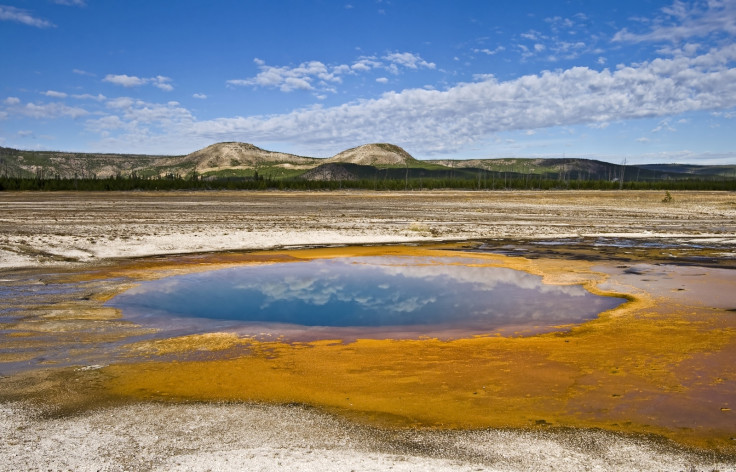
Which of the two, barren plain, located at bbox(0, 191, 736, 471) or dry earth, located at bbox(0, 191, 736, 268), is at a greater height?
barren plain, located at bbox(0, 191, 736, 471)

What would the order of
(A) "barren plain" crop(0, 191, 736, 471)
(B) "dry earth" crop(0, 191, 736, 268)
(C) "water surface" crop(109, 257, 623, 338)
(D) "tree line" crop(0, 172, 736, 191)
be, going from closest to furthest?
(A) "barren plain" crop(0, 191, 736, 471), (C) "water surface" crop(109, 257, 623, 338), (B) "dry earth" crop(0, 191, 736, 268), (D) "tree line" crop(0, 172, 736, 191)

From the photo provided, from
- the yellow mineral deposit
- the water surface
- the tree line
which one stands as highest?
the yellow mineral deposit

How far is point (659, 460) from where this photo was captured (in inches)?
234

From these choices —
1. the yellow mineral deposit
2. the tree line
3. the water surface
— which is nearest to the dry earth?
the water surface

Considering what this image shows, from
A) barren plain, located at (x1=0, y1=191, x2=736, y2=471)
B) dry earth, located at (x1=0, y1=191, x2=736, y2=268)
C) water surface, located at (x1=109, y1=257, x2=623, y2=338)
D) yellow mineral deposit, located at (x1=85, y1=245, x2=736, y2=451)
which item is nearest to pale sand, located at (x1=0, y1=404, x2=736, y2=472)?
barren plain, located at (x1=0, y1=191, x2=736, y2=471)

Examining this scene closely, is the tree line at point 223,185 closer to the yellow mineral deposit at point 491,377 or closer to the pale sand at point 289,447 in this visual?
the yellow mineral deposit at point 491,377

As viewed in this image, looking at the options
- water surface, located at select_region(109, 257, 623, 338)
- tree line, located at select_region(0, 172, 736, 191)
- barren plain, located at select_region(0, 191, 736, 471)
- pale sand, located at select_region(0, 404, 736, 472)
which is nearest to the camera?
pale sand, located at select_region(0, 404, 736, 472)

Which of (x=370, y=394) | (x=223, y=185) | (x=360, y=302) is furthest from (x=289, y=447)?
(x=223, y=185)

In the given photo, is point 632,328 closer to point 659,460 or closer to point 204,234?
point 659,460

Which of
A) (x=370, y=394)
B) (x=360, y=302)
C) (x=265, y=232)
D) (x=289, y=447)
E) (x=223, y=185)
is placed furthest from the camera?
(x=223, y=185)

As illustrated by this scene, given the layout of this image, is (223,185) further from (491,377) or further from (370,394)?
(370,394)

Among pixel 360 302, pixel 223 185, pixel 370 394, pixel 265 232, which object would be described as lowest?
pixel 223 185

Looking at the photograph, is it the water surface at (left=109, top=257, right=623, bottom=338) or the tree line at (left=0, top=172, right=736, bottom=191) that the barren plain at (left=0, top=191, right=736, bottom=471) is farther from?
the tree line at (left=0, top=172, right=736, bottom=191)

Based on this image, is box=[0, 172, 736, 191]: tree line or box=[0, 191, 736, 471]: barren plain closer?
box=[0, 191, 736, 471]: barren plain
